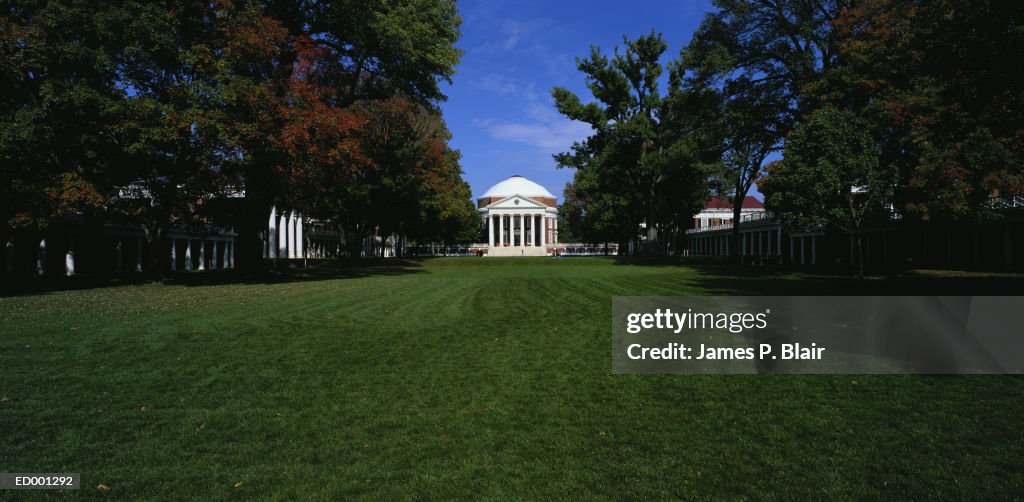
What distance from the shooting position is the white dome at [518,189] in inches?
5767

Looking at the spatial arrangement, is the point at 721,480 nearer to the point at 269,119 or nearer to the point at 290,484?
the point at 290,484

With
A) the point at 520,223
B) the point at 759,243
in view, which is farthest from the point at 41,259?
the point at 520,223

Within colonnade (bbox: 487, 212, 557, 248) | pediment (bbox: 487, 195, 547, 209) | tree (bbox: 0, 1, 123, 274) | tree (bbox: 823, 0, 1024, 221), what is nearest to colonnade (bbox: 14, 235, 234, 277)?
tree (bbox: 0, 1, 123, 274)

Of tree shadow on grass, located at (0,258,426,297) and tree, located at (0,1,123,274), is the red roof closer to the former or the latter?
tree shadow on grass, located at (0,258,426,297)

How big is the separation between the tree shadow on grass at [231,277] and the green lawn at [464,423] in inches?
644

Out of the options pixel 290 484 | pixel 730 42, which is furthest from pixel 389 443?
pixel 730 42

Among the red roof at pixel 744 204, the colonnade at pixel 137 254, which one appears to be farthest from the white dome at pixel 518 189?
the colonnade at pixel 137 254

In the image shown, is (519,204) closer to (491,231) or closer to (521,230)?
(521,230)

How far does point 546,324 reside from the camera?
13.4 meters

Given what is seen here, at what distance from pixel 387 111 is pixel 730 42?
81.0ft

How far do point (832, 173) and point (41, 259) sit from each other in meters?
47.6

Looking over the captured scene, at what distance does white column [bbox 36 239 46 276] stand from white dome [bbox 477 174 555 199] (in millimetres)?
111424

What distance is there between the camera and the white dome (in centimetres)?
14648

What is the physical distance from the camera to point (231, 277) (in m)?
32.3
